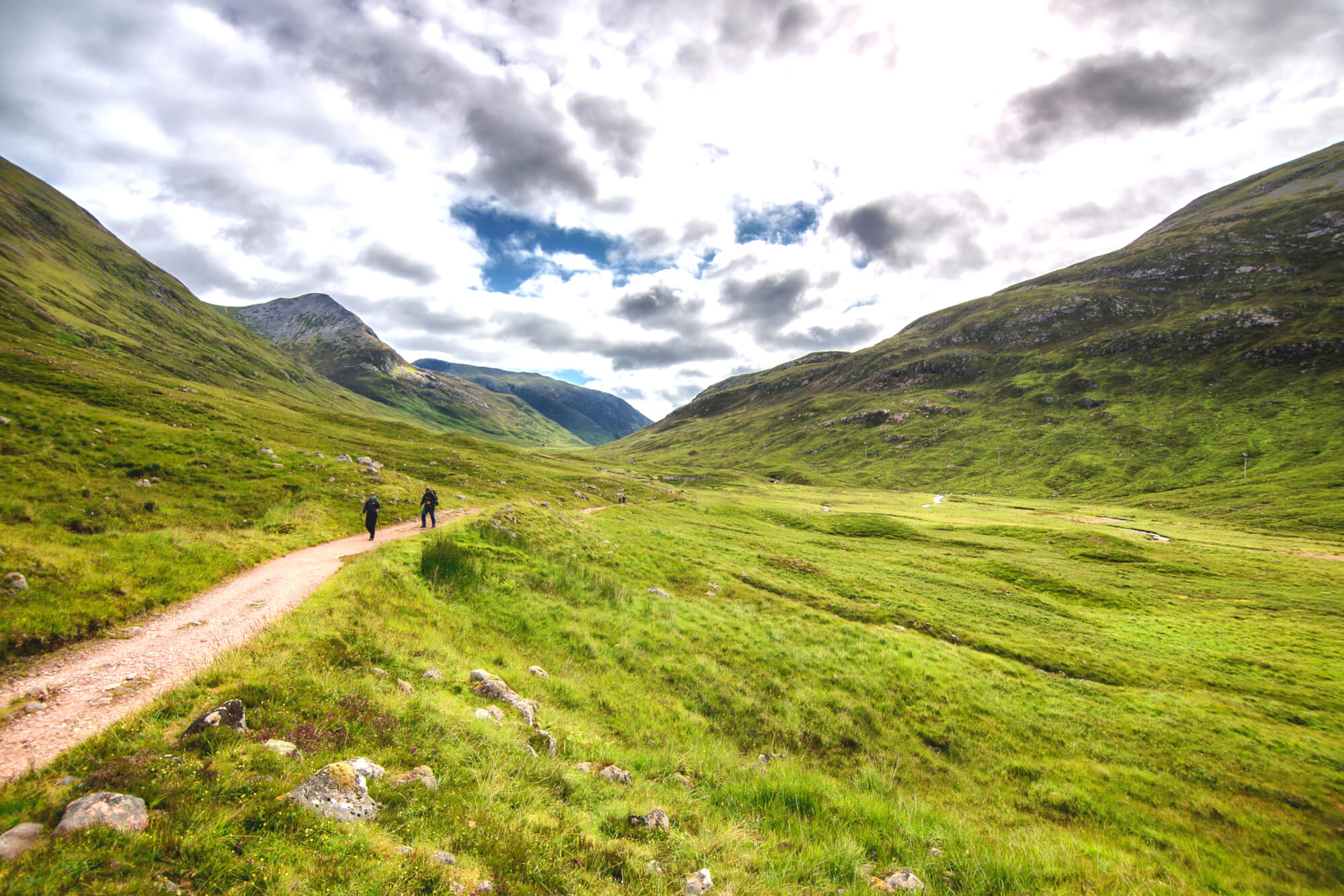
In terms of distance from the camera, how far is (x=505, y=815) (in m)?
7.10

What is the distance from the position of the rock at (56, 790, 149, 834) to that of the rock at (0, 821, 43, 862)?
15 cm

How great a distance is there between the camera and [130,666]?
9.38m

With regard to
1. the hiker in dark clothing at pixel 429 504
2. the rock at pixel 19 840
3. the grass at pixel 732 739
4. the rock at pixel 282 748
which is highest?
the hiker in dark clothing at pixel 429 504

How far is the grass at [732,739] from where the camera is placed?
19.3 feet

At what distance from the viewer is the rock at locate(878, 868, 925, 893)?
303 inches

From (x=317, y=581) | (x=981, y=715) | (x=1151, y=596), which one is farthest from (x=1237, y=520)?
(x=317, y=581)

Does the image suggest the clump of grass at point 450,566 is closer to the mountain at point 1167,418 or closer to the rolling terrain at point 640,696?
the rolling terrain at point 640,696

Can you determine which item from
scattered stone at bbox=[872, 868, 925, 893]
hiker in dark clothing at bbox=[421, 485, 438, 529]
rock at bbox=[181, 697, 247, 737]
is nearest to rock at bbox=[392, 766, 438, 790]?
rock at bbox=[181, 697, 247, 737]

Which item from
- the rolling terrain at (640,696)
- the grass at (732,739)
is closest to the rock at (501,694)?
the rolling terrain at (640,696)

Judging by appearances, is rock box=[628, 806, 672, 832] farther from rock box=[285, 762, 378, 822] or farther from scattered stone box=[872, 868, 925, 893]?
rock box=[285, 762, 378, 822]

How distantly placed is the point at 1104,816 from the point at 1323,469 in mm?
145396

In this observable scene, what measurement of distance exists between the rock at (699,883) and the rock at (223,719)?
724cm

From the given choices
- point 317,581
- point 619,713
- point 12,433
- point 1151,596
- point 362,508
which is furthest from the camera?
point 1151,596

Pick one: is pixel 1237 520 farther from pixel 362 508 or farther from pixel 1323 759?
pixel 362 508
